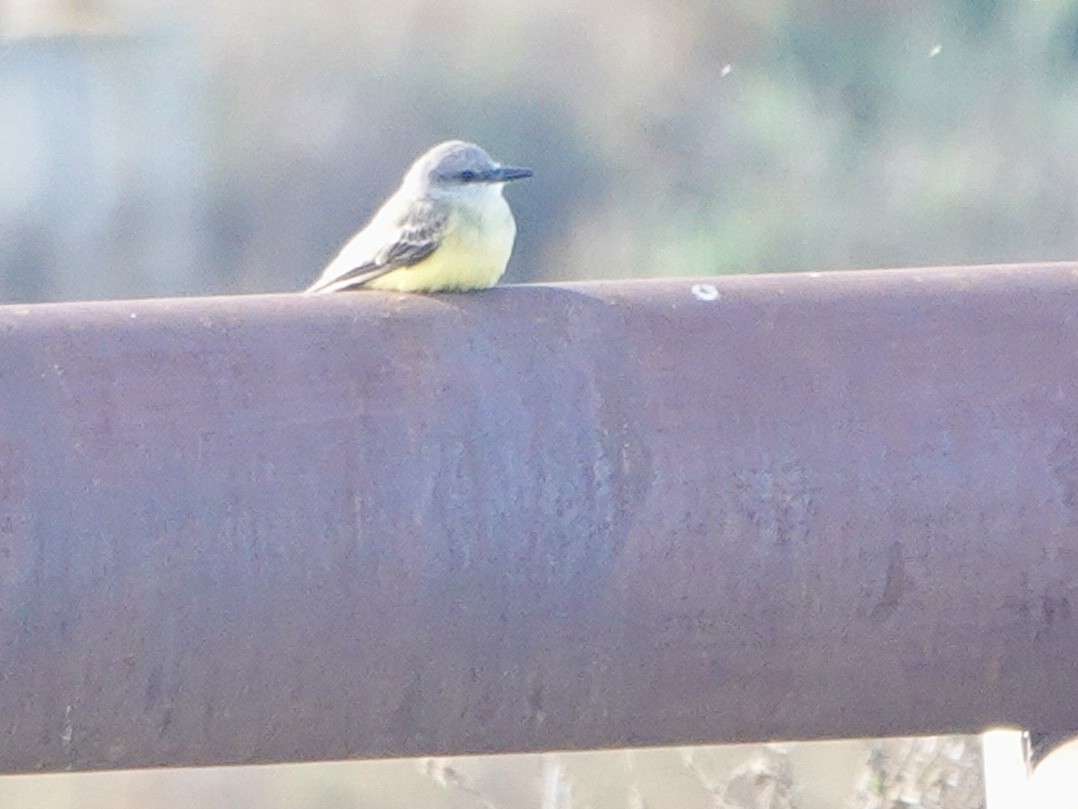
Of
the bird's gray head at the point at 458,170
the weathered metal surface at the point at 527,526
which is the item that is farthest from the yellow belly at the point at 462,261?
the weathered metal surface at the point at 527,526

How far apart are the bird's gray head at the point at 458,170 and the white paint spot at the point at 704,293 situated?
159 cm

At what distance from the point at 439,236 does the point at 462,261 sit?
5.4 inches

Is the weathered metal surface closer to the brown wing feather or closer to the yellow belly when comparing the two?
the yellow belly

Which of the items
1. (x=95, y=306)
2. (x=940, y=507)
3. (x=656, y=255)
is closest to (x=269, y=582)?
(x=95, y=306)

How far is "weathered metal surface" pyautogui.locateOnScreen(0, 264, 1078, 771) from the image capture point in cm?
243

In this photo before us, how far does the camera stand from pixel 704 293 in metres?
2.65

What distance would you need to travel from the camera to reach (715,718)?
102 inches

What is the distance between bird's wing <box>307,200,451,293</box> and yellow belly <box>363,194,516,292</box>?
0.06 feet

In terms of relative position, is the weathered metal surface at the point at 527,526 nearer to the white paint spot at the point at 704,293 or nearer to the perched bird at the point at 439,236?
the white paint spot at the point at 704,293

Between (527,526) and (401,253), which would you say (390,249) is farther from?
(527,526)

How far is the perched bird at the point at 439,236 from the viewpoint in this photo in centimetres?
382

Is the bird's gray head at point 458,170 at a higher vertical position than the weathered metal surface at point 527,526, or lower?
higher

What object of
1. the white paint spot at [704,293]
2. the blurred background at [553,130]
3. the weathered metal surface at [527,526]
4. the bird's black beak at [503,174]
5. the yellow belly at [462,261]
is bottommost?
the weathered metal surface at [527,526]

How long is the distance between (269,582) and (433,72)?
18170mm
